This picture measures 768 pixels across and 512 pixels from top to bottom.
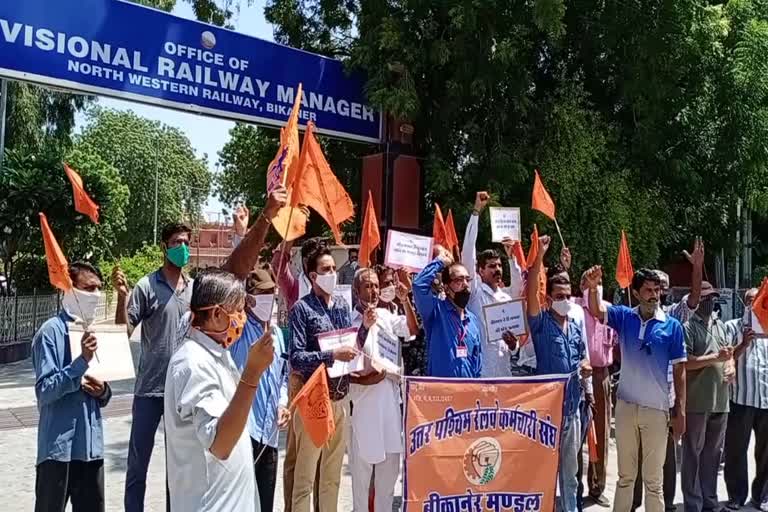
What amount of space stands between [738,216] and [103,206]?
12.4m

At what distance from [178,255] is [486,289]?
2.62m

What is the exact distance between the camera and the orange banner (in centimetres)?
441

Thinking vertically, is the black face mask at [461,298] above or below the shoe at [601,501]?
above

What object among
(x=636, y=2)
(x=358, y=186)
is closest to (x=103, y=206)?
(x=358, y=186)

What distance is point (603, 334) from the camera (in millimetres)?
6586

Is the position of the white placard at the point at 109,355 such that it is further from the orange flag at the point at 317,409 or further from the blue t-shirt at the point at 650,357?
the blue t-shirt at the point at 650,357

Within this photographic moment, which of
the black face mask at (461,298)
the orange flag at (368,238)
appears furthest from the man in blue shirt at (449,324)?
the orange flag at (368,238)

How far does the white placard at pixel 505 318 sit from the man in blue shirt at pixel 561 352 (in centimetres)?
10

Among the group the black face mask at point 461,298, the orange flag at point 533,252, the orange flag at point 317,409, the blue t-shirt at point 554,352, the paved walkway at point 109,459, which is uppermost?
the orange flag at point 533,252

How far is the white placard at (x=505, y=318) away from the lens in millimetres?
4957

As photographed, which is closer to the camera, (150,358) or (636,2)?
(150,358)

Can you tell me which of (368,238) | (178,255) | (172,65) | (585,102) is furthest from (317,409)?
(585,102)

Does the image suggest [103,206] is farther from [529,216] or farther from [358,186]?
[529,216]

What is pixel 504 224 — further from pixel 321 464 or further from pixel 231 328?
pixel 231 328
